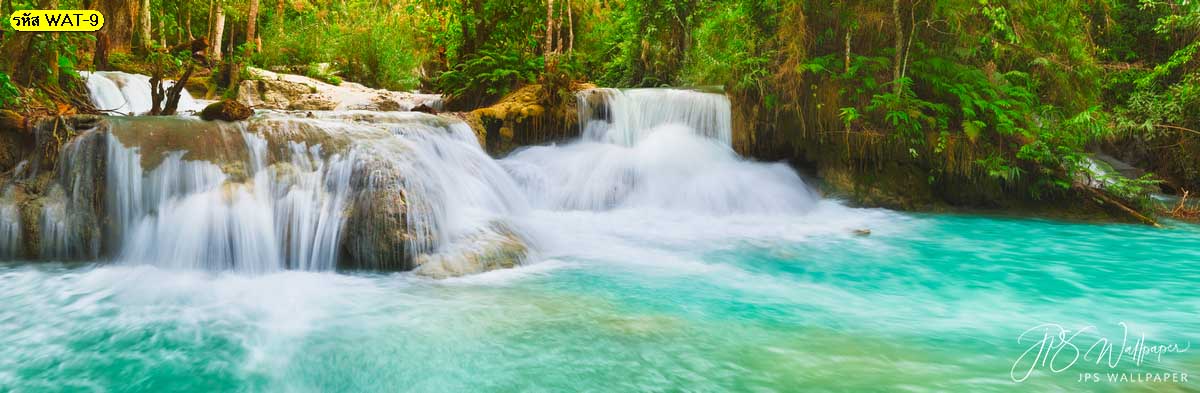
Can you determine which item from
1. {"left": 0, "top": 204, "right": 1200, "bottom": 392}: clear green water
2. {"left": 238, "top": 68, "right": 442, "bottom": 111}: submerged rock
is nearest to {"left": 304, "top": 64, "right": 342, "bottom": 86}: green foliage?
{"left": 238, "top": 68, "right": 442, "bottom": 111}: submerged rock

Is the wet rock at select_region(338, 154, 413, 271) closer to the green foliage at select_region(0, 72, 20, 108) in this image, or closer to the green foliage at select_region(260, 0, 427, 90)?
the green foliage at select_region(0, 72, 20, 108)

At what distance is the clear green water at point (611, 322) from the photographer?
2.96 meters

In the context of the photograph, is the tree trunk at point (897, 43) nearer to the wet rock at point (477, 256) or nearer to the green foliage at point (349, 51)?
the wet rock at point (477, 256)

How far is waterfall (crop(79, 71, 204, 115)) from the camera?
28.5 feet

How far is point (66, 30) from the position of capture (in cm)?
→ 671

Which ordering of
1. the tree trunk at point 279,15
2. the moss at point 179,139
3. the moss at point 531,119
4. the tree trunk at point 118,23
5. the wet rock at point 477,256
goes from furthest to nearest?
the tree trunk at point 279,15 < the tree trunk at point 118,23 < the moss at point 531,119 < the moss at point 179,139 < the wet rock at point 477,256

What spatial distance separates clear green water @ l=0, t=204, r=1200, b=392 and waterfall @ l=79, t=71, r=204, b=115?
4878 mm

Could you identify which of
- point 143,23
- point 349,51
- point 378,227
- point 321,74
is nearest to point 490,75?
point 378,227

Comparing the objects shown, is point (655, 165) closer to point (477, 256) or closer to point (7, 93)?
point (477, 256)

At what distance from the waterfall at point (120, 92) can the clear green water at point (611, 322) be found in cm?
488

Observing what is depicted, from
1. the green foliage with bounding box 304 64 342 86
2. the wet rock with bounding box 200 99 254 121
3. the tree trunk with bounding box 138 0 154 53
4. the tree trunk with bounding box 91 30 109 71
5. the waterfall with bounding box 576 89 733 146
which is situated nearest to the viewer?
the wet rock with bounding box 200 99 254 121

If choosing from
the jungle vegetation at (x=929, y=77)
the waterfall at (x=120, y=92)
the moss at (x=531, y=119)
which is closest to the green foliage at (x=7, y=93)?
the jungle vegetation at (x=929, y=77)

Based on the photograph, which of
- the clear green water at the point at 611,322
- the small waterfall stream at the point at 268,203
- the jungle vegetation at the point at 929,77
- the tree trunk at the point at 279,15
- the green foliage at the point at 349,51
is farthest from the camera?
the tree trunk at the point at 279,15

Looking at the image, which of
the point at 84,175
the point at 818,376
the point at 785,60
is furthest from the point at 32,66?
the point at 785,60
